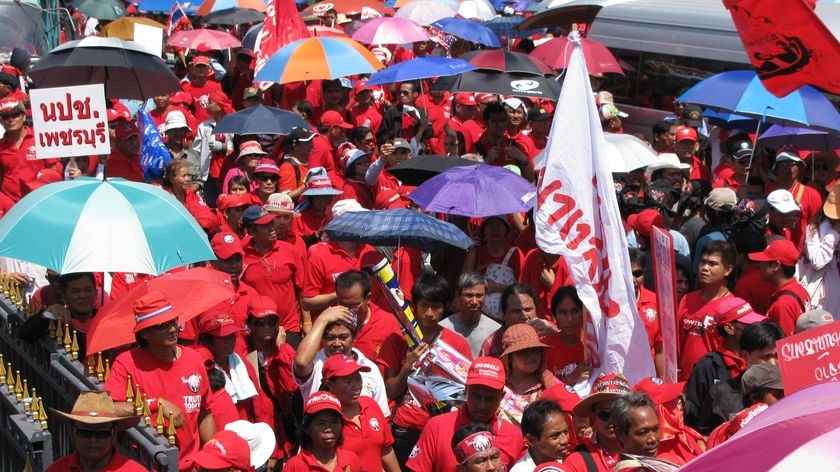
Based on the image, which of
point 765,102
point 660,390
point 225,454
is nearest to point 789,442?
point 660,390

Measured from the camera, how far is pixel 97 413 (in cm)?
555

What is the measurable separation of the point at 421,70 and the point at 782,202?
4.39 meters

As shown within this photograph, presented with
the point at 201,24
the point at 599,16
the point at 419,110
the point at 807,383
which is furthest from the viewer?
the point at 201,24

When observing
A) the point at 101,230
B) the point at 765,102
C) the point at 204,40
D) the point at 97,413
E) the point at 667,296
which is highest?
the point at 97,413

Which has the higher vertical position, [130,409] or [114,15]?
[130,409]

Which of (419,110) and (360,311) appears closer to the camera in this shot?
(360,311)

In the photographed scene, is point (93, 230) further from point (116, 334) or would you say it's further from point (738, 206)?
point (738, 206)

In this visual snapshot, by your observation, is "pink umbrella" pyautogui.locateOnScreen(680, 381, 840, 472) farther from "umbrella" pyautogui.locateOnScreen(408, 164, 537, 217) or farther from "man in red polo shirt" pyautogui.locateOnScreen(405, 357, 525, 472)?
"umbrella" pyautogui.locateOnScreen(408, 164, 537, 217)

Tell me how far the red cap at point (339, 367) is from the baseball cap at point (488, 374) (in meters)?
0.64

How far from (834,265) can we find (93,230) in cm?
551

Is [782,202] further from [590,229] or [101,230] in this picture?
[101,230]

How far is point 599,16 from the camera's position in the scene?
60.0ft

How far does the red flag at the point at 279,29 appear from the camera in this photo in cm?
1497

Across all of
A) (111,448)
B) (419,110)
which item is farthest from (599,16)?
(111,448)
